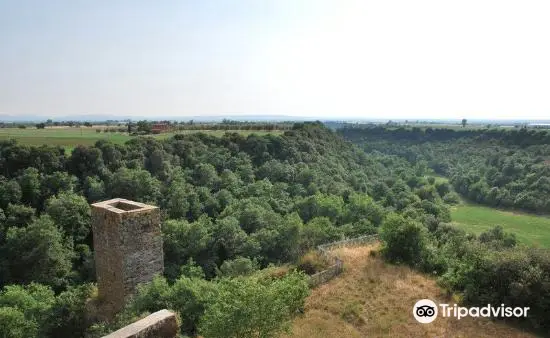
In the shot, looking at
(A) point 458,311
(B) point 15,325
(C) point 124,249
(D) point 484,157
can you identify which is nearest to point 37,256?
(B) point 15,325

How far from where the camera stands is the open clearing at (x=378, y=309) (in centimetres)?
→ 1164

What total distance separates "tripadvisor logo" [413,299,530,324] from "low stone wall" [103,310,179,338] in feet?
28.3

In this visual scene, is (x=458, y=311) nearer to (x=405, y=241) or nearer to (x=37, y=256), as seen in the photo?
(x=405, y=241)

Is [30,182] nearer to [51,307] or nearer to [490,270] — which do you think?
[51,307]

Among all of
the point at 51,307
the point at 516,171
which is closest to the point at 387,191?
the point at 516,171

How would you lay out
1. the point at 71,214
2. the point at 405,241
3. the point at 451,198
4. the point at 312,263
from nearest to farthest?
the point at 405,241, the point at 312,263, the point at 71,214, the point at 451,198

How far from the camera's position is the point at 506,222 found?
50781 mm

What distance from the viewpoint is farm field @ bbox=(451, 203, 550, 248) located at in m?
44.4

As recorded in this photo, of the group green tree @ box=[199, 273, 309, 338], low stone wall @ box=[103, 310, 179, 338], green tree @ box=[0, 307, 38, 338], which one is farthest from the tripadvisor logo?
green tree @ box=[0, 307, 38, 338]

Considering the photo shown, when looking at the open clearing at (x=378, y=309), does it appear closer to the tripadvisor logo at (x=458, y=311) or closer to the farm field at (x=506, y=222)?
the tripadvisor logo at (x=458, y=311)

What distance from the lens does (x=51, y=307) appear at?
15031 millimetres

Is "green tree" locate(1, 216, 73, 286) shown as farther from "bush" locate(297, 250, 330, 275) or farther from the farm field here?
the farm field

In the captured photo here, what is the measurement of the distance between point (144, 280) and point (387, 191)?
42450 mm

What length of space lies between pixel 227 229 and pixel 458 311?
16.5 m
